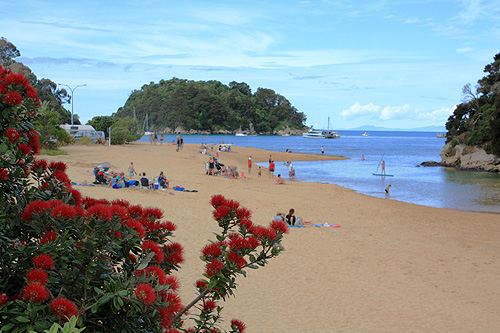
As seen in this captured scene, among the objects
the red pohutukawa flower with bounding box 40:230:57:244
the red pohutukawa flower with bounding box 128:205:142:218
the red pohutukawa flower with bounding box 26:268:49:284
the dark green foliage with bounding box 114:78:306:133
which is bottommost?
the red pohutukawa flower with bounding box 26:268:49:284

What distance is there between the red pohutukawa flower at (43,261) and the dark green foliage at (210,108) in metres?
139

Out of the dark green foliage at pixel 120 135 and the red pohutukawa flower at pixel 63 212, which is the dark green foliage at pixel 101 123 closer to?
the dark green foliage at pixel 120 135

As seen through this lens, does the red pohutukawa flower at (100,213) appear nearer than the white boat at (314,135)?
Yes

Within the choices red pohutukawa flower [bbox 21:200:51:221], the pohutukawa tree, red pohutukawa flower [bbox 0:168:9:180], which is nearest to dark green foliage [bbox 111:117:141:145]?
the pohutukawa tree

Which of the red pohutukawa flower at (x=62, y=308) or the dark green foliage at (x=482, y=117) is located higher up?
the dark green foliage at (x=482, y=117)

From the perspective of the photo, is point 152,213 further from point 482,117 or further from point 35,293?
point 482,117

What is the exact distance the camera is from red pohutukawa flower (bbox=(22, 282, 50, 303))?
2018 mm

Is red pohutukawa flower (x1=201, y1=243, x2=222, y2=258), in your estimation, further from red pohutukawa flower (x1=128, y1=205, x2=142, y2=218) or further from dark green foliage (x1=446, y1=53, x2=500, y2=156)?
dark green foliage (x1=446, y1=53, x2=500, y2=156)

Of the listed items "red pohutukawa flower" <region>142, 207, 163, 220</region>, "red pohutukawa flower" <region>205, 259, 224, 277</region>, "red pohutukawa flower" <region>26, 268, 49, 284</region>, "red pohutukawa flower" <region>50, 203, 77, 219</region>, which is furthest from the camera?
"red pohutukawa flower" <region>142, 207, 163, 220</region>

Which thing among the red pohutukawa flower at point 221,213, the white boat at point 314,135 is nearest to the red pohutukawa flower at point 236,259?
the red pohutukawa flower at point 221,213

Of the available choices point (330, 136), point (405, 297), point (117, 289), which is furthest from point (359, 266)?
point (330, 136)

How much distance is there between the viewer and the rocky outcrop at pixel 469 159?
139ft

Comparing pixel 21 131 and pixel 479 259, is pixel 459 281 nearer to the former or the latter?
pixel 479 259

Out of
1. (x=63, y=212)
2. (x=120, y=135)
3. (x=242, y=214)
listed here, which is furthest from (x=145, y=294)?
(x=120, y=135)
